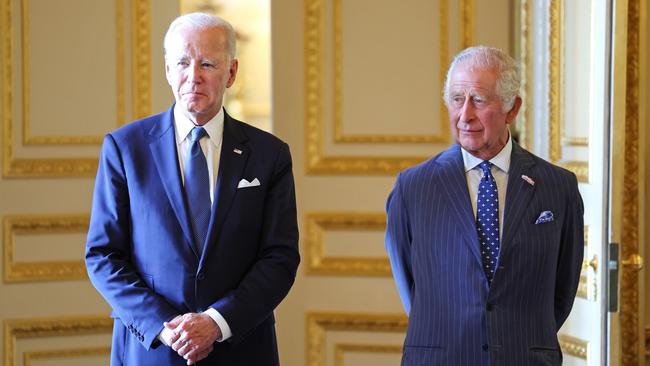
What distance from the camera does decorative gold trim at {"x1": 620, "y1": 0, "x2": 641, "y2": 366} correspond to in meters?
3.54

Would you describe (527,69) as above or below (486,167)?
above

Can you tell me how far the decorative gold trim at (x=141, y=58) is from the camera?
13.3 ft

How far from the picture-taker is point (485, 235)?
2.46 meters

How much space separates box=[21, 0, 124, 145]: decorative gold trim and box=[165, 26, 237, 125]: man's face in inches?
61.0

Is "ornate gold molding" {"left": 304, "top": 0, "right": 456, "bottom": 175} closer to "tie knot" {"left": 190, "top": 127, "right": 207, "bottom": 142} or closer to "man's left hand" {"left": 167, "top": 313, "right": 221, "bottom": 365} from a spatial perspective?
"tie knot" {"left": 190, "top": 127, "right": 207, "bottom": 142}

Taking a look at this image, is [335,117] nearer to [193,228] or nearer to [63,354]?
[63,354]

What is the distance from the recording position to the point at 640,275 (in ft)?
11.8

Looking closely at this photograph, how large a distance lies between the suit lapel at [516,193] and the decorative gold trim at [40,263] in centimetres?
207

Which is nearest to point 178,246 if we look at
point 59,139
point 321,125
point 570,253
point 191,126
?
point 191,126

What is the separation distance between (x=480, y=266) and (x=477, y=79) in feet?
1.47

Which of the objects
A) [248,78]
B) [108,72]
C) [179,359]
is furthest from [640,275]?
[248,78]

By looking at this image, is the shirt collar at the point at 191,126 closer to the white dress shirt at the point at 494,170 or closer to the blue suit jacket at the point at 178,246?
the blue suit jacket at the point at 178,246

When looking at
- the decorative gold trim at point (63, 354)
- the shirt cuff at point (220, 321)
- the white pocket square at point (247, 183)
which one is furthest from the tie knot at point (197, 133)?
the decorative gold trim at point (63, 354)

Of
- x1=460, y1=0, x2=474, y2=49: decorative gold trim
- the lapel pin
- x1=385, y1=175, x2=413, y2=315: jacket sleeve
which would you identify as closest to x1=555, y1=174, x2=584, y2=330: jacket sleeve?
the lapel pin
